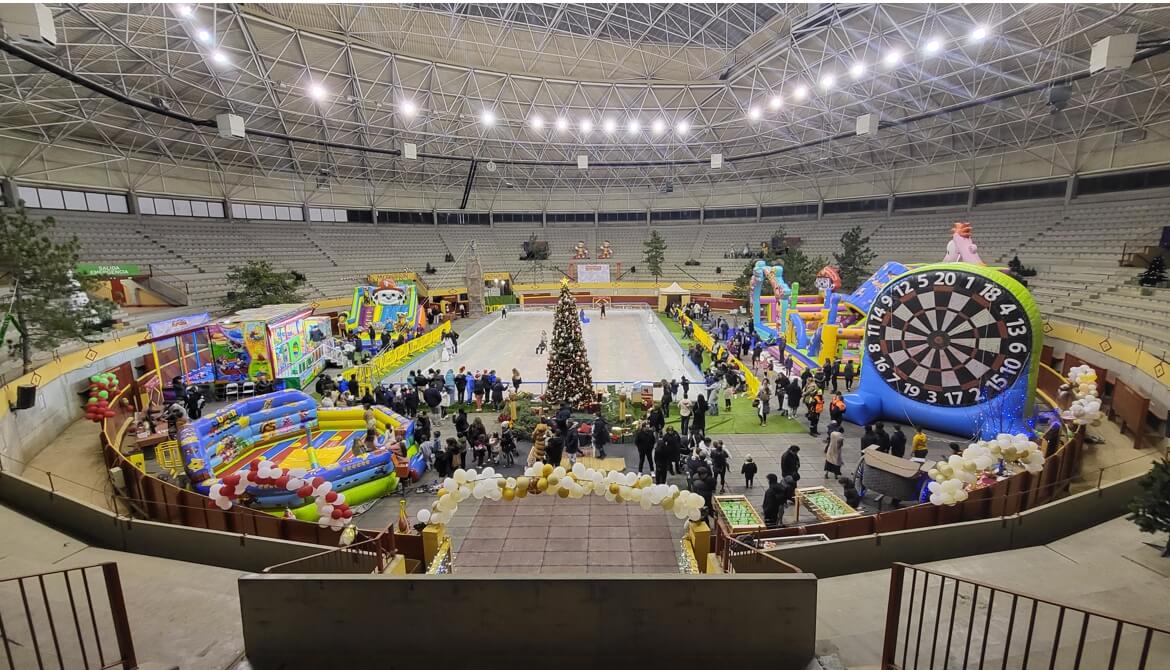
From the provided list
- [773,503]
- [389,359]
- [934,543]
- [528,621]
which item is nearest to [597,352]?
[389,359]

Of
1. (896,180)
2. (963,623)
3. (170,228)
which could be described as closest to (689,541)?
(963,623)

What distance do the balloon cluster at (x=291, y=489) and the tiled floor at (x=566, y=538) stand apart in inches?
68.3

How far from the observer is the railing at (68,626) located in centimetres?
323

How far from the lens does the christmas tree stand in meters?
12.4

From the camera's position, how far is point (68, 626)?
3.93 m

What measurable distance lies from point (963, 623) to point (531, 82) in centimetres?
2946

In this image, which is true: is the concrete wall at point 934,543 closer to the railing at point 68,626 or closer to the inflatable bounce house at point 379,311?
the railing at point 68,626

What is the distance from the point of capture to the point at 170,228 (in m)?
27.0

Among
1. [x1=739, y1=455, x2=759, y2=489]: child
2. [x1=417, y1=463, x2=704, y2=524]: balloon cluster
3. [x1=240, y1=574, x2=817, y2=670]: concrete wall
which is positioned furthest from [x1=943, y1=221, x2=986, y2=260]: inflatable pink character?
[x1=240, y1=574, x2=817, y2=670]: concrete wall

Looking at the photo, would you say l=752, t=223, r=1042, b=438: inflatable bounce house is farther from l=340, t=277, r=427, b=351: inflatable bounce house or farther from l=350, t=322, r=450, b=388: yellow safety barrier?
l=340, t=277, r=427, b=351: inflatable bounce house

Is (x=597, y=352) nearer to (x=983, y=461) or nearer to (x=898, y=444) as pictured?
(x=898, y=444)

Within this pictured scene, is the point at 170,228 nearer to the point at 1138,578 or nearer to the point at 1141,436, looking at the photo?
the point at 1138,578

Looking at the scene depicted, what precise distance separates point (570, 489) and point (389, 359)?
603 inches

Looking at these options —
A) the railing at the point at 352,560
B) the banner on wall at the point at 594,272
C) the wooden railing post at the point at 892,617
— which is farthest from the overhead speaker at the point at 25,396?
the banner on wall at the point at 594,272
